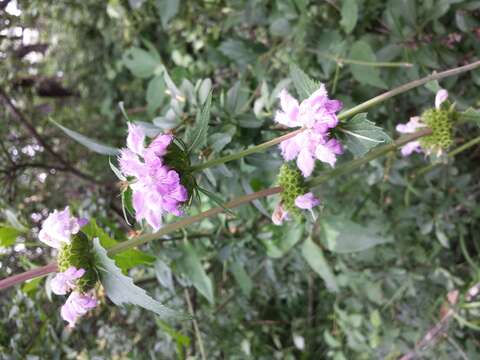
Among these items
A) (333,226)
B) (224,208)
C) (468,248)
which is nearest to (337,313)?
(468,248)

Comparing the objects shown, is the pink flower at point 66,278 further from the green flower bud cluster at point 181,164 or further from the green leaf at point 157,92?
the green leaf at point 157,92

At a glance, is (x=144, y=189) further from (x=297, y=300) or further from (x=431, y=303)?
(x=297, y=300)

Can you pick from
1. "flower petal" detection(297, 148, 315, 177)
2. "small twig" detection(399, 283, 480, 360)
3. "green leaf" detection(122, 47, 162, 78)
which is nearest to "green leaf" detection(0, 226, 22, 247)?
"flower petal" detection(297, 148, 315, 177)

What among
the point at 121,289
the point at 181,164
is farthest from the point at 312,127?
the point at 121,289

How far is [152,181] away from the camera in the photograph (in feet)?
1.55

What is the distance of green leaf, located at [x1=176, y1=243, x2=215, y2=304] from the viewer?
832mm

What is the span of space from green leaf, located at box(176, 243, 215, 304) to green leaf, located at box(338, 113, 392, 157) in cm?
39

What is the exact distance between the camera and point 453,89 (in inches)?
42.1

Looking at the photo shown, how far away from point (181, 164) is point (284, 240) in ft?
1.48

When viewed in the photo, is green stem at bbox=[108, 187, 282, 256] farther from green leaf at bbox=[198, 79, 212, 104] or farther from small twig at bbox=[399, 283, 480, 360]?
small twig at bbox=[399, 283, 480, 360]

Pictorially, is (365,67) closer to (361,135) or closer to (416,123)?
(416,123)

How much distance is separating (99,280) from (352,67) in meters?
0.61

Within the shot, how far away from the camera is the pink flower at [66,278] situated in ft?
1.69

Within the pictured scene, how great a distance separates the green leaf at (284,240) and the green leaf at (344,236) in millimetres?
52
